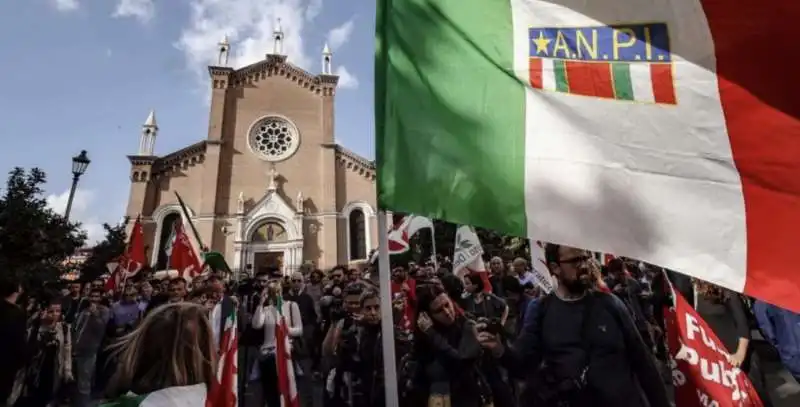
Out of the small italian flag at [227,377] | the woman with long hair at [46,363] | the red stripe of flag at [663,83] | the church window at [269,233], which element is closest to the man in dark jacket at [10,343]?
the small italian flag at [227,377]

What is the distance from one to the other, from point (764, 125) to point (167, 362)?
2632mm

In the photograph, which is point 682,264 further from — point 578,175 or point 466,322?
point 466,322

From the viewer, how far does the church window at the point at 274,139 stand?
29.7m

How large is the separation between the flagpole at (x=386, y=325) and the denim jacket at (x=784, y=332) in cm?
270

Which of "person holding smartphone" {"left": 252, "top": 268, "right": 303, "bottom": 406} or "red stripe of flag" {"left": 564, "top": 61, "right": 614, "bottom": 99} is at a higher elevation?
"red stripe of flag" {"left": 564, "top": 61, "right": 614, "bottom": 99}

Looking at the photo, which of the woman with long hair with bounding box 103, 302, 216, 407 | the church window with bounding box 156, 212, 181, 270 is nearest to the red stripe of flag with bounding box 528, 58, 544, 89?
the woman with long hair with bounding box 103, 302, 216, 407

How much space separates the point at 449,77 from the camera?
2.74 metres

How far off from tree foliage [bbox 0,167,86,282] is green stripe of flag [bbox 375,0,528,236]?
10.00 m

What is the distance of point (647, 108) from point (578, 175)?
428 millimetres

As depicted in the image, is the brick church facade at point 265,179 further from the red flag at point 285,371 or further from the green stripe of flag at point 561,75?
the green stripe of flag at point 561,75

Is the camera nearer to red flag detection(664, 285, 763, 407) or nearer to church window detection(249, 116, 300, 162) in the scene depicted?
Result: red flag detection(664, 285, 763, 407)

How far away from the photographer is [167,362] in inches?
75.7

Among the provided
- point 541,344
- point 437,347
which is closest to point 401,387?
point 437,347

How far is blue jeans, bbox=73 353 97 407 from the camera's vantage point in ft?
24.5
